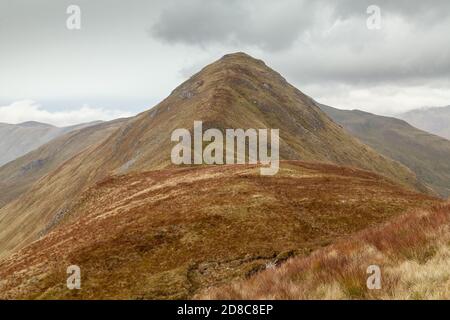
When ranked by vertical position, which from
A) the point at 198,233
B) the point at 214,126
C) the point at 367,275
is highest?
the point at 214,126

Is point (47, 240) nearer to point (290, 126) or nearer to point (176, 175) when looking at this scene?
point (176, 175)

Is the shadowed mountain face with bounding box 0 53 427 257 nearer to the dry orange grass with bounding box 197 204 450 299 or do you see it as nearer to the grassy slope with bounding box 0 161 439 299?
the grassy slope with bounding box 0 161 439 299

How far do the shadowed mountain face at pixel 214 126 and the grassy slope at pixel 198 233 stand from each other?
203ft

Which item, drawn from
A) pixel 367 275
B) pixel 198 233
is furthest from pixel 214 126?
pixel 367 275

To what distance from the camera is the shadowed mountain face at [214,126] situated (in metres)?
117

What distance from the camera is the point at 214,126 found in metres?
101

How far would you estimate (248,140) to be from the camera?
339 ft

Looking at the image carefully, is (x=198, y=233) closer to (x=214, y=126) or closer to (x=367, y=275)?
(x=367, y=275)

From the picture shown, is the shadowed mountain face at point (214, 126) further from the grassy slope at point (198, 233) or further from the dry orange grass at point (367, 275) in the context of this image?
the dry orange grass at point (367, 275)

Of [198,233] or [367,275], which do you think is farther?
[198,233]

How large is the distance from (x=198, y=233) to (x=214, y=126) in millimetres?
72415

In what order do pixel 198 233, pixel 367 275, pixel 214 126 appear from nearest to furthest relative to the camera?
pixel 367 275, pixel 198 233, pixel 214 126

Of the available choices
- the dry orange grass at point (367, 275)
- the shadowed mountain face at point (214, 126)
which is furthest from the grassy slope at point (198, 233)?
the shadowed mountain face at point (214, 126)
